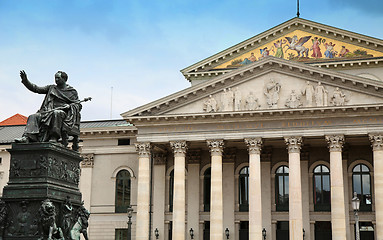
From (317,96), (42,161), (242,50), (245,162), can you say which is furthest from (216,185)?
(42,161)

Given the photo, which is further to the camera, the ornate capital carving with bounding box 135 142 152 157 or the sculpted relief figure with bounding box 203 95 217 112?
the ornate capital carving with bounding box 135 142 152 157

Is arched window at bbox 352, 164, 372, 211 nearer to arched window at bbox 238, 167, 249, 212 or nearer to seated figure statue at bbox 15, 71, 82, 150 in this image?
arched window at bbox 238, 167, 249, 212

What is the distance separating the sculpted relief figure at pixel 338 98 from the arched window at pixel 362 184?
25.6 feet

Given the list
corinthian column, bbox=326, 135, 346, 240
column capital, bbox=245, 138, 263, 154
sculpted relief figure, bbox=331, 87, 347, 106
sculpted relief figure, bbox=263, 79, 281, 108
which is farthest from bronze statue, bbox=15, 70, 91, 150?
sculpted relief figure, bbox=331, 87, 347, 106

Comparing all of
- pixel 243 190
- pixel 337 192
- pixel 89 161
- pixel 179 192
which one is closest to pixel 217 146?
pixel 179 192

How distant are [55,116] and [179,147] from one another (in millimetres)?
33017

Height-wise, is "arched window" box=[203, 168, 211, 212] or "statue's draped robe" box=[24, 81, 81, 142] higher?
"arched window" box=[203, 168, 211, 212]

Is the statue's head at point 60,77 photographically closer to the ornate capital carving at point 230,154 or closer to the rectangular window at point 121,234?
the ornate capital carving at point 230,154

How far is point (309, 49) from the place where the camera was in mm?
49562

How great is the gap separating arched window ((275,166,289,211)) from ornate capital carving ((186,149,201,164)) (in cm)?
668

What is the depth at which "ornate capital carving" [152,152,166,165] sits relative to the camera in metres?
48.3

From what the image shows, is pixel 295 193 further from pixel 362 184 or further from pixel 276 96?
pixel 362 184

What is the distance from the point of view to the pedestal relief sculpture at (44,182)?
32.1 ft

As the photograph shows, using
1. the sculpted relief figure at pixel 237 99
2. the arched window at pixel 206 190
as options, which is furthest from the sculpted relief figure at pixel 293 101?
the arched window at pixel 206 190
